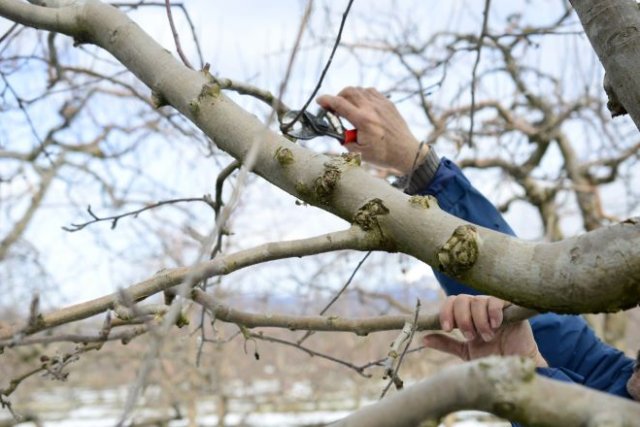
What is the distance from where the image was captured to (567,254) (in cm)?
85

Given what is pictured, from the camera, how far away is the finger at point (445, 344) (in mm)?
1398

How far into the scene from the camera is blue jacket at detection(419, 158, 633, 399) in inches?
61.4

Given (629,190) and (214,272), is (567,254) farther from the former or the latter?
(629,190)

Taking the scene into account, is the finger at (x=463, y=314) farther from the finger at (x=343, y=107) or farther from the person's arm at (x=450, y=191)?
the finger at (x=343, y=107)

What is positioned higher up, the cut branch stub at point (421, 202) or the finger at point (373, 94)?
the finger at point (373, 94)

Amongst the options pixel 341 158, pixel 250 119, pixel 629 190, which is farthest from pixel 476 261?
pixel 629 190

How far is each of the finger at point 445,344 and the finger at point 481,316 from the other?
212mm

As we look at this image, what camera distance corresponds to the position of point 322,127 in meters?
1.64

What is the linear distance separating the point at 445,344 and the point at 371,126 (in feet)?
1.75

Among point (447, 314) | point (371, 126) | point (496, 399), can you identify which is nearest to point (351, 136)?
point (371, 126)

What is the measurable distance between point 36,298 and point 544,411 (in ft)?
1.85

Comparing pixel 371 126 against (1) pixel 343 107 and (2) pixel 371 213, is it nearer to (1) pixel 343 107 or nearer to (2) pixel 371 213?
(1) pixel 343 107

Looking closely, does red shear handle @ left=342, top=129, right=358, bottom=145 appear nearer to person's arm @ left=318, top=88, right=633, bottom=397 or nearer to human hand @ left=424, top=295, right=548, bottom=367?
person's arm @ left=318, top=88, right=633, bottom=397

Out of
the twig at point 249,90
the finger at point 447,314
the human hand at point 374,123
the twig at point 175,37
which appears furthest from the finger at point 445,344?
the twig at point 175,37
